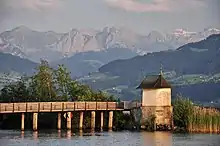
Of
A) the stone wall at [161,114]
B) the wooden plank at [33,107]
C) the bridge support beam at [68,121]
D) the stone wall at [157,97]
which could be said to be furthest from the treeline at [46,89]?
the wooden plank at [33,107]

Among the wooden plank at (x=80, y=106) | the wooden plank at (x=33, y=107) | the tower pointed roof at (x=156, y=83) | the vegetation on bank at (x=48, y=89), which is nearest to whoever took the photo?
the wooden plank at (x=33, y=107)

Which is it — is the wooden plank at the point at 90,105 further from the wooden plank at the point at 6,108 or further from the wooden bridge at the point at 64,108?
the wooden plank at the point at 6,108

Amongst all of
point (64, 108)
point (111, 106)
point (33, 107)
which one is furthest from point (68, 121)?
point (33, 107)

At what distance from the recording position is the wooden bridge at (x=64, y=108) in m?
50.8

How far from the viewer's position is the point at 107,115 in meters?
58.4

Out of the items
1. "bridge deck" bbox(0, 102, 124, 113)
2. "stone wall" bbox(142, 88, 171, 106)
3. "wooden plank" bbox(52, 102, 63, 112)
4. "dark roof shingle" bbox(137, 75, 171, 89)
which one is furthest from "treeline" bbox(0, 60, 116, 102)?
"stone wall" bbox(142, 88, 171, 106)

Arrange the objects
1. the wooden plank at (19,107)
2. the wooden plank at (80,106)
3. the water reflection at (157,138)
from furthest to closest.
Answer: the wooden plank at (80,106) < the wooden plank at (19,107) < the water reflection at (157,138)

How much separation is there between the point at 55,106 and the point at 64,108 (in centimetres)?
81

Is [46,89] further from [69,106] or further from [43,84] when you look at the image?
[69,106]

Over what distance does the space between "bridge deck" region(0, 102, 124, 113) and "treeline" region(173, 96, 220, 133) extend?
577 centimetres

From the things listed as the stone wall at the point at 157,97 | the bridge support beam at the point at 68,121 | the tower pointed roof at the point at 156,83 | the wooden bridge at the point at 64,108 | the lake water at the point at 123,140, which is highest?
the tower pointed roof at the point at 156,83

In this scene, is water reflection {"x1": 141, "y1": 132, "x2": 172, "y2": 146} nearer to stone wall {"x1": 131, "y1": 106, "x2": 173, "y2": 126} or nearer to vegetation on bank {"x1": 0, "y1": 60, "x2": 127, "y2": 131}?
stone wall {"x1": 131, "y1": 106, "x2": 173, "y2": 126}

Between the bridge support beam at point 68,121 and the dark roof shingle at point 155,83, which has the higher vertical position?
the dark roof shingle at point 155,83

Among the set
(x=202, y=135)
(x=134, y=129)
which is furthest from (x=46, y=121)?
(x=202, y=135)
